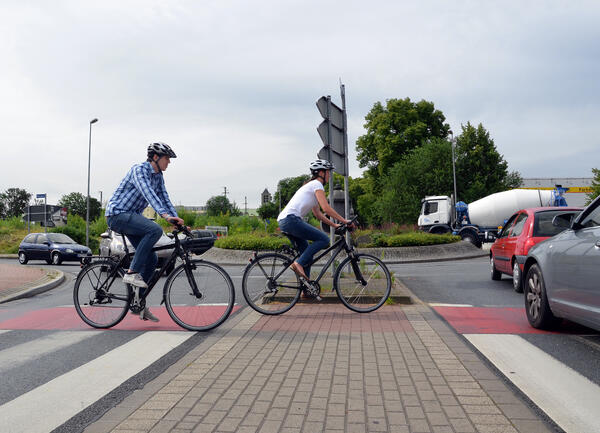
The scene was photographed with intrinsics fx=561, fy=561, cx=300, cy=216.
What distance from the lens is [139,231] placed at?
5641 millimetres

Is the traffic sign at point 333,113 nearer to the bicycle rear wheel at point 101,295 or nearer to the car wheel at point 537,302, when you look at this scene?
the car wheel at point 537,302

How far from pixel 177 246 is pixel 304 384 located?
2.64 m

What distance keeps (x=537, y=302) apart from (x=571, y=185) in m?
57.5

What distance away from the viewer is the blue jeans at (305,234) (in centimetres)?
667

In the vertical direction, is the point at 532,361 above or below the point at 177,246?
below

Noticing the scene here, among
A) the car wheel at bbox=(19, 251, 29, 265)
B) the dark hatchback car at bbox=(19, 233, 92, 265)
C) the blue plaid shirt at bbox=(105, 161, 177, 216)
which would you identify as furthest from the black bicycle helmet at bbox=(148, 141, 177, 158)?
the car wheel at bbox=(19, 251, 29, 265)

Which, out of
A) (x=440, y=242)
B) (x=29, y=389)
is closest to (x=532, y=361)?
(x=29, y=389)

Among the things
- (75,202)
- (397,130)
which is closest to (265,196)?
(75,202)

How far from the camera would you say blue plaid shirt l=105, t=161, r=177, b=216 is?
5512 millimetres

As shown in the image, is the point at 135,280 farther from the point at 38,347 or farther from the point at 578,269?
the point at 578,269

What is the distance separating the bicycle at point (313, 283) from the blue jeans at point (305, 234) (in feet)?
0.35

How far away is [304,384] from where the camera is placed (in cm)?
367

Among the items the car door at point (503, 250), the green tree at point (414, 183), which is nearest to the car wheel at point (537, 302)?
the car door at point (503, 250)

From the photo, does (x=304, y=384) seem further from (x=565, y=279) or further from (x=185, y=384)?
(x=565, y=279)
